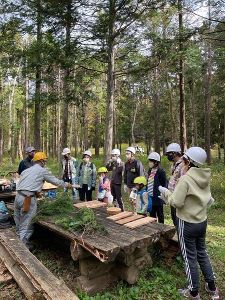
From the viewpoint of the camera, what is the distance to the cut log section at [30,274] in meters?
4.39

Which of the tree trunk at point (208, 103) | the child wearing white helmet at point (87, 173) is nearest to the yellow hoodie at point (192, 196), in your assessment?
the child wearing white helmet at point (87, 173)

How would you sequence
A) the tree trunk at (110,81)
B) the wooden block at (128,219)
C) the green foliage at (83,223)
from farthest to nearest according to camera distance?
1. the tree trunk at (110,81)
2. the wooden block at (128,219)
3. the green foliage at (83,223)

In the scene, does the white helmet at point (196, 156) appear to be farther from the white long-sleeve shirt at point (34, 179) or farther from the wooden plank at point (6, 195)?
the wooden plank at point (6, 195)

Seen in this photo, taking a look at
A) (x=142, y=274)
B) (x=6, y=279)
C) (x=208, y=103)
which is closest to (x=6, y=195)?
(x=6, y=279)

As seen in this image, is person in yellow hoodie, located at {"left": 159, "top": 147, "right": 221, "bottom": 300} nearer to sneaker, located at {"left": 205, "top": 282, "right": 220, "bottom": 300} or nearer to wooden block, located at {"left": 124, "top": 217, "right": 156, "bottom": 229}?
sneaker, located at {"left": 205, "top": 282, "right": 220, "bottom": 300}

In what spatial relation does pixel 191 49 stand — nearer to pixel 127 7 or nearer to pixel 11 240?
pixel 127 7

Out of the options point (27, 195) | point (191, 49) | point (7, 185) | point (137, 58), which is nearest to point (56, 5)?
point (137, 58)

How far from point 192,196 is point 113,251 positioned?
139 cm

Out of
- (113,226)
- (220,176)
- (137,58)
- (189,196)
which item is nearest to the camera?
(189,196)

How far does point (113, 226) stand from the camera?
237 inches

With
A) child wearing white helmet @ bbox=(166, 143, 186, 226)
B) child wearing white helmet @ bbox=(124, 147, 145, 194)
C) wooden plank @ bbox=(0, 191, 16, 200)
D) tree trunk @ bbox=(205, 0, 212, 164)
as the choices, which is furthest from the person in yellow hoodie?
tree trunk @ bbox=(205, 0, 212, 164)

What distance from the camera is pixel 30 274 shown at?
4.88 metres

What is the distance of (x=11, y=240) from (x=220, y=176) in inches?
628

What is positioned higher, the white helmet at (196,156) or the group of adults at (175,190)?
the white helmet at (196,156)
